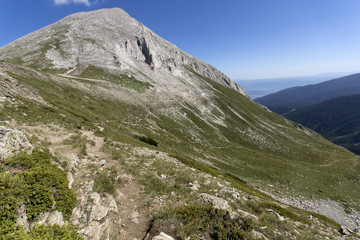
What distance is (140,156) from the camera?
19.7m

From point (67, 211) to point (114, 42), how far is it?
13225 cm

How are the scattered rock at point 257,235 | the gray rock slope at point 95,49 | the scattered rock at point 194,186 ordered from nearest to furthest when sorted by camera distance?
the scattered rock at point 257,235, the scattered rock at point 194,186, the gray rock slope at point 95,49

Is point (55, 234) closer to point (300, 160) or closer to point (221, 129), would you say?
point (221, 129)

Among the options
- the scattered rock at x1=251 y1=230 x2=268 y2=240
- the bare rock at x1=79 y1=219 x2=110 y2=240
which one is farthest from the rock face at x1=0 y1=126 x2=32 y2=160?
the scattered rock at x1=251 y1=230 x2=268 y2=240

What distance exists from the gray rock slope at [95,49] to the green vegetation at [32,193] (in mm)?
89808

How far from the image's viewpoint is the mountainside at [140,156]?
363 inches

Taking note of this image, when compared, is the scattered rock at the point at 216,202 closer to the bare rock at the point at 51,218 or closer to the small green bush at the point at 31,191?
the small green bush at the point at 31,191

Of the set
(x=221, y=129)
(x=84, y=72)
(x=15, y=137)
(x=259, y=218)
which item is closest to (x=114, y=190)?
(x=15, y=137)

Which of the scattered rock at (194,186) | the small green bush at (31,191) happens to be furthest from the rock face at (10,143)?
the scattered rock at (194,186)

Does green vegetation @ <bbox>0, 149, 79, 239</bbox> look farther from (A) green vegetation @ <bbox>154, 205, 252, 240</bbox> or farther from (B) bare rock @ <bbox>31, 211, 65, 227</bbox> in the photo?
(A) green vegetation @ <bbox>154, 205, 252, 240</bbox>

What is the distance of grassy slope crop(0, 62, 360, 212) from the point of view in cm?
3272

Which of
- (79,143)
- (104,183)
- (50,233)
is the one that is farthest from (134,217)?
(79,143)

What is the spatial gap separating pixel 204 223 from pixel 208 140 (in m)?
59.2

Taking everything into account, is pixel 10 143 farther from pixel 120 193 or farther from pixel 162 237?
pixel 162 237
